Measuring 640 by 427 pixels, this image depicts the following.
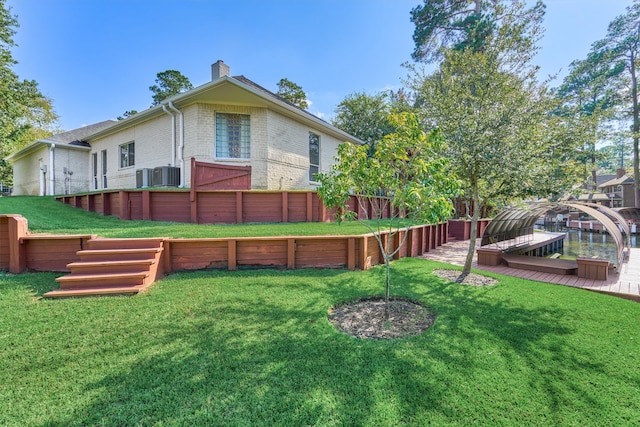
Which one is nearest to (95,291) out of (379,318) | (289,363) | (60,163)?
(289,363)

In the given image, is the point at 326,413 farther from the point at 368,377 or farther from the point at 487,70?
the point at 487,70

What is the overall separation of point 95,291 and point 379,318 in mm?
4181

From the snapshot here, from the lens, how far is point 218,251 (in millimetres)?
5137

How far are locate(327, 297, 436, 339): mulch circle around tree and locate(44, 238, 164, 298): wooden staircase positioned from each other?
311cm

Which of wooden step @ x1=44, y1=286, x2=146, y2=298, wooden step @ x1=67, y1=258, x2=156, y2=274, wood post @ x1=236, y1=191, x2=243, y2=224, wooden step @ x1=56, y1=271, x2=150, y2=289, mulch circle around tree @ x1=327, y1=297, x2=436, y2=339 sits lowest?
mulch circle around tree @ x1=327, y1=297, x2=436, y2=339

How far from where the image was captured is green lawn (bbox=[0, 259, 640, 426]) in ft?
6.56

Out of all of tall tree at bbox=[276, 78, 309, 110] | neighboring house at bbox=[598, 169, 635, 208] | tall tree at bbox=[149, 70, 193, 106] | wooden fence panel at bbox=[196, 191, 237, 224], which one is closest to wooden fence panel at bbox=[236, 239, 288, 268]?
wooden fence panel at bbox=[196, 191, 237, 224]

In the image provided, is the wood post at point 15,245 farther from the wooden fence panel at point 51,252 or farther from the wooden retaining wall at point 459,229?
the wooden retaining wall at point 459,229

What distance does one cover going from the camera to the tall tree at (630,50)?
71.6 ft

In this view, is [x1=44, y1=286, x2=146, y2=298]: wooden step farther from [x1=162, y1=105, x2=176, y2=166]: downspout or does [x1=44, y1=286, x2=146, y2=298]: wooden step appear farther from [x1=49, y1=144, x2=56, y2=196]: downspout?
[x1=49, y1=144, x2=56, y2=196]: downspout

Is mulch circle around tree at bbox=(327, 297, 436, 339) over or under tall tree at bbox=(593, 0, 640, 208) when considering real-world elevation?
under

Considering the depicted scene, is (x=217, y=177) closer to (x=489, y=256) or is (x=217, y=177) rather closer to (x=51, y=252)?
(x=51, y=252)

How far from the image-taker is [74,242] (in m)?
4.68

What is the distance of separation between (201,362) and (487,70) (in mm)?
7159
